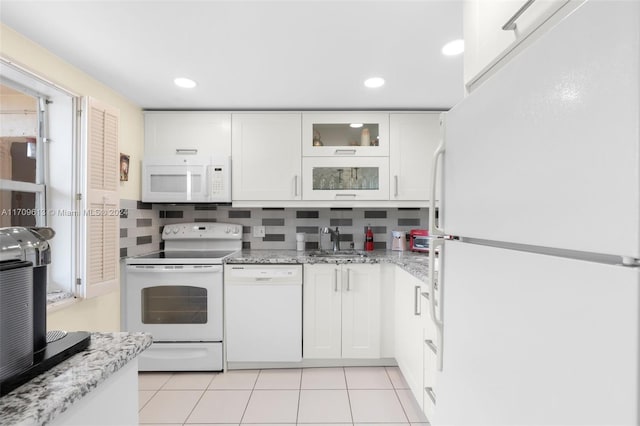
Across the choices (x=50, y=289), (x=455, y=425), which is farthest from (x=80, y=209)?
(x=455, y=425)

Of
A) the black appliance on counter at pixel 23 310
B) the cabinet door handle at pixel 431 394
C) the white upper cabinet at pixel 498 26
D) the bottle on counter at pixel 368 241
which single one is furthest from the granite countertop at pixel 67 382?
the bottle on counter at pixel 368 241

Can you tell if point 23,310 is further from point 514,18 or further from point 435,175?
point 514,18

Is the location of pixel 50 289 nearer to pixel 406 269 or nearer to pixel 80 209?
pixel 80 209

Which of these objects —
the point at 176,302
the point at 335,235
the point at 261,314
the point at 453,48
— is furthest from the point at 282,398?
the point at 453,48

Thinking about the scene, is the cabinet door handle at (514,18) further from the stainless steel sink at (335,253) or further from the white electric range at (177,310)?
the white electric range at (177,310)

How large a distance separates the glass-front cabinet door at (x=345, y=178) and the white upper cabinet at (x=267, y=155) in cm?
12

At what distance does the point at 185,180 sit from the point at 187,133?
0.43m

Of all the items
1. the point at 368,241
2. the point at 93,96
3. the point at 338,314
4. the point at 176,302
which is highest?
the point at 93,96

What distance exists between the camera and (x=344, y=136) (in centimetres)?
289

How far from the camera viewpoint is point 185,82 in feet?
7.55

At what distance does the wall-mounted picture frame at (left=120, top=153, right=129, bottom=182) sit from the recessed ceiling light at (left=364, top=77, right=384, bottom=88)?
2002 millimetres

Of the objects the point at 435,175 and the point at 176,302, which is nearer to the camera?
A: the point at 435,175

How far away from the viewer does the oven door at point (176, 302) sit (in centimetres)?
251

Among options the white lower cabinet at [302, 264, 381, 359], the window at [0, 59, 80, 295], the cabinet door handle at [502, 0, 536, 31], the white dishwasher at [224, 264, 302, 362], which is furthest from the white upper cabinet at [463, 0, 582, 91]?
the window at [0, 59, 80, 295]
